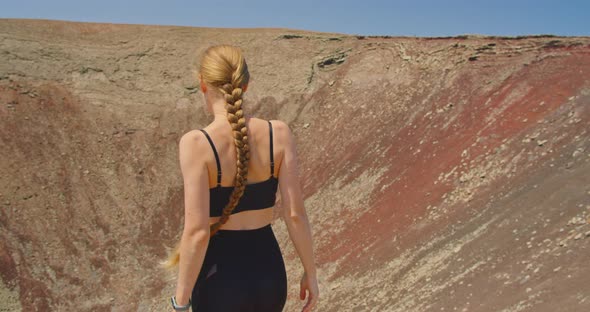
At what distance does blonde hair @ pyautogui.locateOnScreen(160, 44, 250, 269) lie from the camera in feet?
11.1

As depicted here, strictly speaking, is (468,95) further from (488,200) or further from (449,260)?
(449,260)

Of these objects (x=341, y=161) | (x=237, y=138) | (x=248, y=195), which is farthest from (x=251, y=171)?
(x=341, y=161)

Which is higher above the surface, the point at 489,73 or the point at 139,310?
the point at 489,73

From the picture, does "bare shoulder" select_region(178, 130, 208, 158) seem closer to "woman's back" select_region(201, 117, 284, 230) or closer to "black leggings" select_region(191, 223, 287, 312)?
"woman's back" select_region(201, 117, 284, 230)

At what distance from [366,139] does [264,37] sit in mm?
8780

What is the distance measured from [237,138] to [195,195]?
380mm

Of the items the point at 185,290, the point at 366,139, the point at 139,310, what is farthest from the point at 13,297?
the point at 185,290

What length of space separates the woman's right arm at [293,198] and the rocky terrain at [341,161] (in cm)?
476

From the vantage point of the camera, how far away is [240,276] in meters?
3.42

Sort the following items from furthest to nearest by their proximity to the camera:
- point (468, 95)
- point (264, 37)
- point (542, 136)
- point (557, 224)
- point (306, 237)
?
point (264, 37), point (468, 95), point (542, 136), point (557, 224), point (306, 237)

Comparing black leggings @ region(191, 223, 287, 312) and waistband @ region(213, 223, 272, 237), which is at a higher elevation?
waistband @ region(213, 223, 272, 237)

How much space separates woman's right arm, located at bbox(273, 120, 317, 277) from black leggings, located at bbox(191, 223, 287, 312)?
23 centimetres

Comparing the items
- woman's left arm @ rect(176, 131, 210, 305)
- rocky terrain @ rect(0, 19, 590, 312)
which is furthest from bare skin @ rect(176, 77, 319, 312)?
rocky terrain @ rect(0, 19, 590, 312)

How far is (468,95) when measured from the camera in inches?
727
